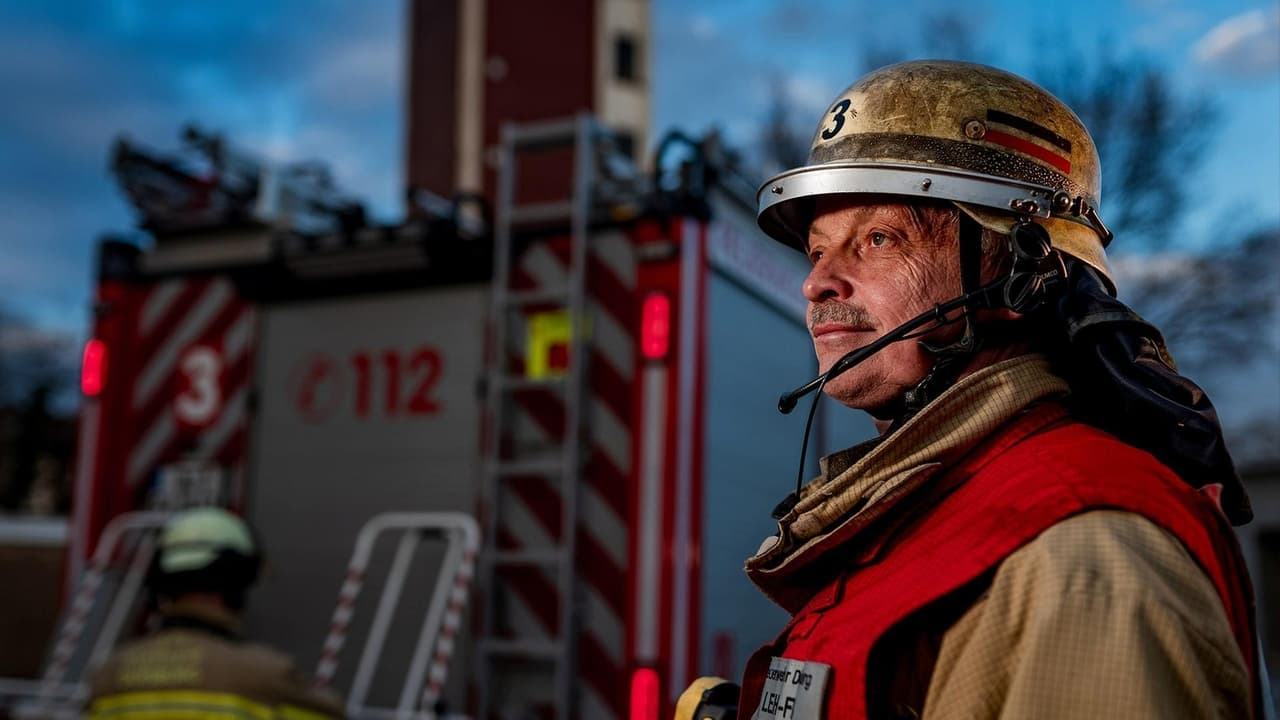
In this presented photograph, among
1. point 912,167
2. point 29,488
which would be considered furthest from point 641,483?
point 29,488

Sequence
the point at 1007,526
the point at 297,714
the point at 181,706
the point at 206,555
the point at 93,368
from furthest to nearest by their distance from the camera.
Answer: the point at 93,368 < the point at 206,555 < the point at 297,714 < the point at 181,706 < the point at 1007,526

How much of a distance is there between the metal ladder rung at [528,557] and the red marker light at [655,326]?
74 centimetres

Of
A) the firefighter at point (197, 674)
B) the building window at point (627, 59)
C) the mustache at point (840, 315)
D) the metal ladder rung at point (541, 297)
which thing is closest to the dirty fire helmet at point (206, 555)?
the firefighter at point (197, 674)

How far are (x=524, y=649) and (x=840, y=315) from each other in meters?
2.90

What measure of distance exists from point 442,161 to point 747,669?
1017 inches

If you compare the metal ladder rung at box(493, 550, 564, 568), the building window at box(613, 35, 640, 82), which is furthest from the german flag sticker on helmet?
the building window at box(613, 35, 640, 82)

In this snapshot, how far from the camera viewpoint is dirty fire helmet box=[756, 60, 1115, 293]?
1421 millimetres

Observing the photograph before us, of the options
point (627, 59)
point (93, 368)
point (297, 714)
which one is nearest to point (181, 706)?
point (297, 714)

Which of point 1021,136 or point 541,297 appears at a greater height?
point 541,297

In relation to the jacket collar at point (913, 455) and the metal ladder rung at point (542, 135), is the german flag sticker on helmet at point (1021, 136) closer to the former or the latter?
the jacket collar at point (913, 455)

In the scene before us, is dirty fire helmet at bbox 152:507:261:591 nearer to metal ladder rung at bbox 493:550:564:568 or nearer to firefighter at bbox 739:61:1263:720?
metal ladder rung at bbox 493:550:564:568

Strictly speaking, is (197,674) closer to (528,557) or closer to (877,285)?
(528,557)

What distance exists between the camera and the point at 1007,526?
1077mm

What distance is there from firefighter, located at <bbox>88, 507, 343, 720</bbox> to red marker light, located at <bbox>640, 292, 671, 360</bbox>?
1.58 meters
